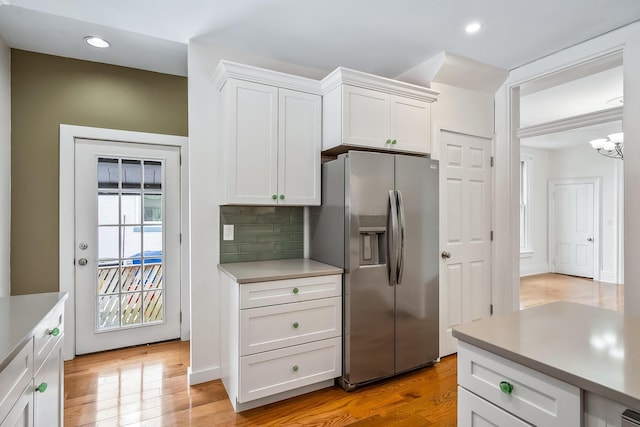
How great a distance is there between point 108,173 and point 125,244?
2.24 ft

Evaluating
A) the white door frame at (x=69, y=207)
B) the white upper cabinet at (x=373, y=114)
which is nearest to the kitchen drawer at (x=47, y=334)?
the white door frame at (x=69, y=207)

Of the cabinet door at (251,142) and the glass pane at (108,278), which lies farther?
the glass pane at (108,278)

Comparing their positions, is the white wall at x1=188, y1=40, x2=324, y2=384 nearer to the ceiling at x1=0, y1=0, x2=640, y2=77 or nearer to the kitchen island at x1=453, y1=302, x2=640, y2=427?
the ceiling at x1=0, y1=0, x2=640, y2=77

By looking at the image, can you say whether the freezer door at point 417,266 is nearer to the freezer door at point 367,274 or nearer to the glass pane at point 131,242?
the freezer door at point 367,274

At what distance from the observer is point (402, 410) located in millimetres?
2240

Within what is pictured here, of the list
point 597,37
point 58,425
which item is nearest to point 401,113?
point 597,37

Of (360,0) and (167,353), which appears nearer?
(360,0)

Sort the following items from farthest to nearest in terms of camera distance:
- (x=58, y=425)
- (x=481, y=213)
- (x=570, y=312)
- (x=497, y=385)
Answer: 1. (x=481, y=213)
2. (x=58, y=425)
3. (x=570, y=312)
4. (x=497, y=385)

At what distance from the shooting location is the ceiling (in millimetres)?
2215

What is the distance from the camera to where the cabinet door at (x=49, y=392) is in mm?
1324

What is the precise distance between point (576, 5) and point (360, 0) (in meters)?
1.44

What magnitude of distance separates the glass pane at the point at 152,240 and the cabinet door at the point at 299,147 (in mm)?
1533

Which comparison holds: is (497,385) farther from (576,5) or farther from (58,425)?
(576,5)

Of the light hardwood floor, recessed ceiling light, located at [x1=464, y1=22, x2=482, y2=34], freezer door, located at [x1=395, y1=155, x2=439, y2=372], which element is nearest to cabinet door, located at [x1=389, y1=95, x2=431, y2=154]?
freezer door, located at [x1=395, y1=155, x2=439, y2=372]
